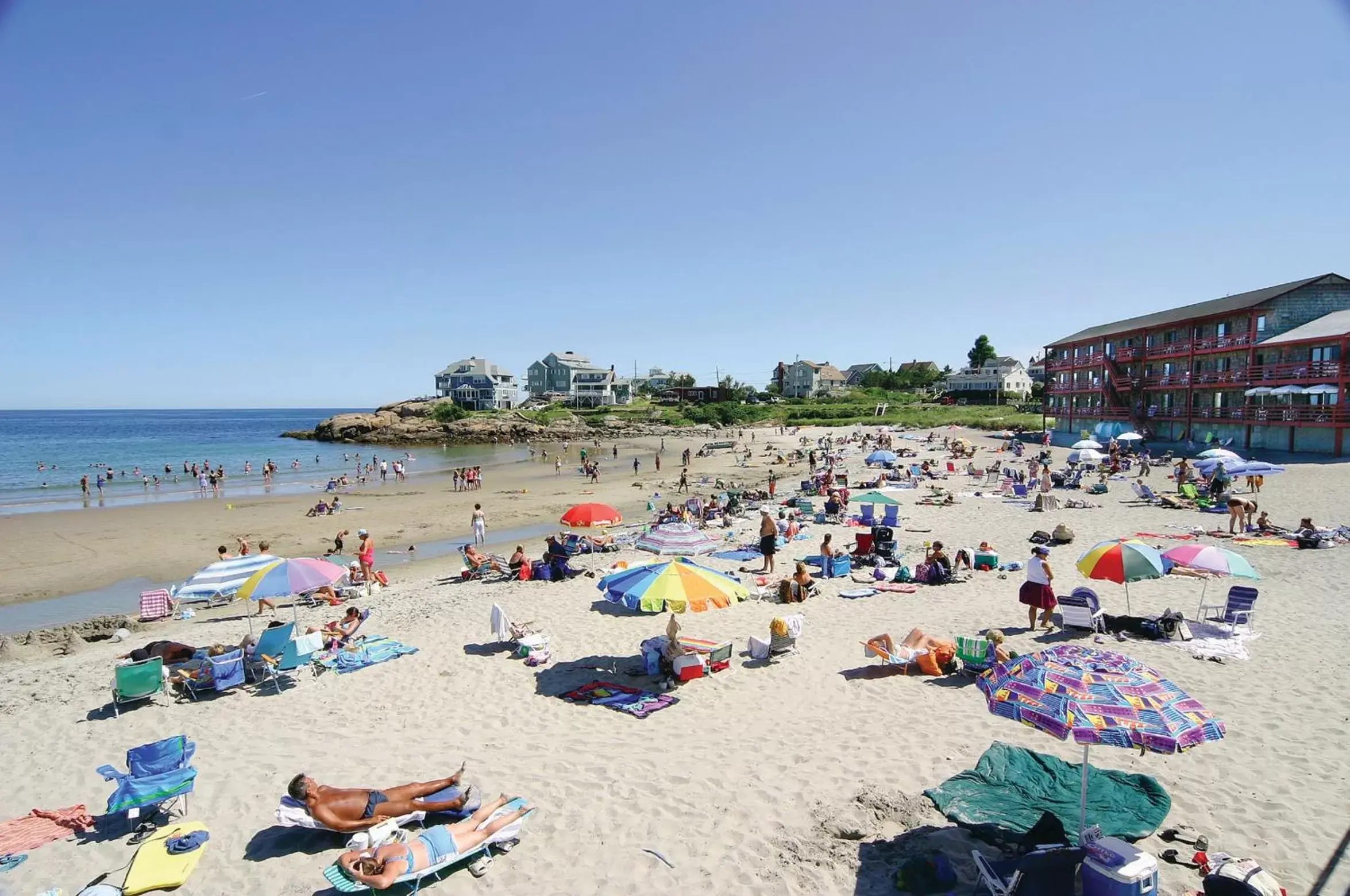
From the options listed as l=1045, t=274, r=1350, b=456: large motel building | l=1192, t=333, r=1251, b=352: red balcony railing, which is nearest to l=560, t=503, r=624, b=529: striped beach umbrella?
l=1045, t=274, r=1350, b=456: large motel building

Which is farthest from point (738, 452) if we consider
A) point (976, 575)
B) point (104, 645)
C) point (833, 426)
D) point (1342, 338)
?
point (104, 645)

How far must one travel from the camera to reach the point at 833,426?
3110 inches

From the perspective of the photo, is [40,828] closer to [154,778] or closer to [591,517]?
[154,778]

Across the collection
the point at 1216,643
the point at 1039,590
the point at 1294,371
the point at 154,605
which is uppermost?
the point at 1294,371

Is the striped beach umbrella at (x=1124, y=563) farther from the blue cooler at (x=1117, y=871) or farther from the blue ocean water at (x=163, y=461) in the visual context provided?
the blue ocean water at (x=163, y=461)

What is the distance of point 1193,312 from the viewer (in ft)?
141

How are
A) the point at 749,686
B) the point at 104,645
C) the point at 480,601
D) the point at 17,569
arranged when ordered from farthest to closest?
the point at 17,569 → the point at 480,601 → the point at 104,645 → the point at 749,686

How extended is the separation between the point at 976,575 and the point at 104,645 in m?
18.2

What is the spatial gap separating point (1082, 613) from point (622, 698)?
25.2 feet

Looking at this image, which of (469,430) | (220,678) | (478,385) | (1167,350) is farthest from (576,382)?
(220,678)

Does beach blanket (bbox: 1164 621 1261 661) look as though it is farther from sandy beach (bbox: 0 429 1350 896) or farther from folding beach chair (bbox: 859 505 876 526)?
folding beach chair (bbox: 859 505 876 526)

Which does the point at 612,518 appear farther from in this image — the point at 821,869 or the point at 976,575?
the point at 821,869

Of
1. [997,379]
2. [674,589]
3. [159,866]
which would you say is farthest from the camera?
[997,379]

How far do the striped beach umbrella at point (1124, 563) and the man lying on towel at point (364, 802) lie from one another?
975 centimetres
